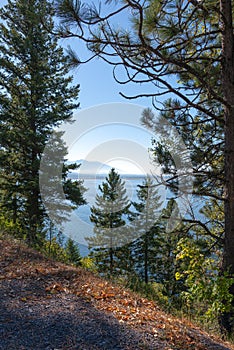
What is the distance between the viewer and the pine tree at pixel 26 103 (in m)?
8.88

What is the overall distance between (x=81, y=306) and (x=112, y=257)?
14095mm

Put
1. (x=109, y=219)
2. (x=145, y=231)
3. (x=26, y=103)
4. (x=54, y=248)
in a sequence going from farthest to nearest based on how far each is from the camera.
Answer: (x=145, y=231) → (x=109, y=219) → (x=26, y=103) → (x=54, y=248)

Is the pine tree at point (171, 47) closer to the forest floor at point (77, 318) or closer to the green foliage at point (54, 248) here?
the forest floor at point (77, 318)

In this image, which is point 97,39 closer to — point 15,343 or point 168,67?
point 168,67

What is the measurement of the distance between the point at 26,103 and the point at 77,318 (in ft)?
27.6

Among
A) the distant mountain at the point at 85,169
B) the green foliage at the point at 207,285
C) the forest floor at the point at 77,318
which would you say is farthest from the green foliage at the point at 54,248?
the distant mountain at the point at 85,169

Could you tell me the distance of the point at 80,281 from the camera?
3.17 metres

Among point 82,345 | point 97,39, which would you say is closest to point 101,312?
point 82,345

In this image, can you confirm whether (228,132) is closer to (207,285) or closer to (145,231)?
(207,285)

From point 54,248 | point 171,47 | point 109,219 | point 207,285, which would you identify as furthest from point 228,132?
point 109,219

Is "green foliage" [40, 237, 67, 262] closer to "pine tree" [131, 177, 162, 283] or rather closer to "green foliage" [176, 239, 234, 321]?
"green foliage" [176, 239, 234, 321]

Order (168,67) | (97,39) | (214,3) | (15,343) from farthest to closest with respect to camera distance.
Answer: (168,67) → (214,3) → (97,39) → (15,343)

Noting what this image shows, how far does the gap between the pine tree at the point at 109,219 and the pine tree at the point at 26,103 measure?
6.79 m

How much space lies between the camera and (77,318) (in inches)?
82.4
